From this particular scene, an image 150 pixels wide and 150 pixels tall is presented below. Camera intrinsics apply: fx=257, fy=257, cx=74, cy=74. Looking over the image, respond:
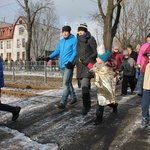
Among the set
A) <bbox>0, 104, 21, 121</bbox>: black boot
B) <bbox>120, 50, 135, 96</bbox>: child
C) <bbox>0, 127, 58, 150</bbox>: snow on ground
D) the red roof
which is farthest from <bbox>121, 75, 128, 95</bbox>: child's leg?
the red roof

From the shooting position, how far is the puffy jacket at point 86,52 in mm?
5562

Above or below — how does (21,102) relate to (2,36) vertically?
below

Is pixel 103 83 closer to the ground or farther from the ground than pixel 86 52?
closer to the ground

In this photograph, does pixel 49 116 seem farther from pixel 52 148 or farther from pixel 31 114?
pixel 52 148

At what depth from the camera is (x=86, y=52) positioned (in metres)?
5.63

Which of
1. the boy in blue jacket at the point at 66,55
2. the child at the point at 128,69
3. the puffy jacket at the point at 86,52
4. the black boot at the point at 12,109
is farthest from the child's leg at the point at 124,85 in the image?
the black boot at the point at 12,109

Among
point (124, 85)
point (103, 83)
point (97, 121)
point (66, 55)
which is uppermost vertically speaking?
point (66, 55)

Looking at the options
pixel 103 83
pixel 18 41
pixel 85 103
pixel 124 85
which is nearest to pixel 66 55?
pixel 85 103

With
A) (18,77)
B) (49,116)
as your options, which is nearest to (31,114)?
(49,116)

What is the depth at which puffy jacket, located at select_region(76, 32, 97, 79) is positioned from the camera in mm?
5562

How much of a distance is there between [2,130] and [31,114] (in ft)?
3.71

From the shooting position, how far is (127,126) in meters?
4.88

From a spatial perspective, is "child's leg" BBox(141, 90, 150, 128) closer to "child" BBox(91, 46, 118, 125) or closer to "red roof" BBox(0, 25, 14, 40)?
"child" BBox(91, 46, 118, 125)

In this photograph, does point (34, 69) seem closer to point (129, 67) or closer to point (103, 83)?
point (129, 67)
